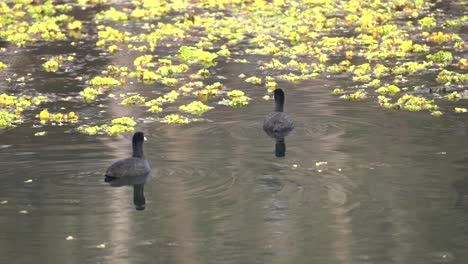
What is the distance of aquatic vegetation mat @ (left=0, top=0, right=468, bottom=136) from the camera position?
79.4ft

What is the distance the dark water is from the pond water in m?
0.03

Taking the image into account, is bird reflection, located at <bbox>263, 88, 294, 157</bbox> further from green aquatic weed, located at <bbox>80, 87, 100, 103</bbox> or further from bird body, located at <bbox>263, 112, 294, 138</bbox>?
green aquatic weed, located at <bbox>80, 87, 100, 103</bbox>

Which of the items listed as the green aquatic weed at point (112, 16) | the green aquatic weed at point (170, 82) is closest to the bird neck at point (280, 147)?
the green aquatic weed at point (170, 82)

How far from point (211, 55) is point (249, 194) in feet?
35.6

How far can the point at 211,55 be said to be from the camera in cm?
2847

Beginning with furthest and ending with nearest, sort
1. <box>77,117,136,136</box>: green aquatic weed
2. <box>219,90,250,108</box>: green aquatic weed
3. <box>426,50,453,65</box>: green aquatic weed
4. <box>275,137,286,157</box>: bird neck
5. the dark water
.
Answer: <box>426,50,453,65</box>: green aquatic weed
<box>219,90,250,108</box>: green aquatic weed
<box>77,117,136,136</box>: green aquatic weed
<box>275,137,286,157</box>: bird neck
the dark water

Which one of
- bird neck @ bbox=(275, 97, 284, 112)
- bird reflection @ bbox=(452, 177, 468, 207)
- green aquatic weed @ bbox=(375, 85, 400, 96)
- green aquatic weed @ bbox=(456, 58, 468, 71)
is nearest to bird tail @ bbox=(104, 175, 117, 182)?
bird neck @ bbox=(275, 97, 284, 112)

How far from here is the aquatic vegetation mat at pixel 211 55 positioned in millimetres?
24203

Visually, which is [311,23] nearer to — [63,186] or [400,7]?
[400,7]

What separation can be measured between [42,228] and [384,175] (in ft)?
17.4

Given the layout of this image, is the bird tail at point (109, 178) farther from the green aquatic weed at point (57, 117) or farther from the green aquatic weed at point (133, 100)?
the green aquatic weed at point (133, 100)

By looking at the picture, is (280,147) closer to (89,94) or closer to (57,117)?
(57,117)

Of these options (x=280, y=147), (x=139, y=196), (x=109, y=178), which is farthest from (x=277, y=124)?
(x=139, y=196)

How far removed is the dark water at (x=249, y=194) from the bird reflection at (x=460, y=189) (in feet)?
0.24
